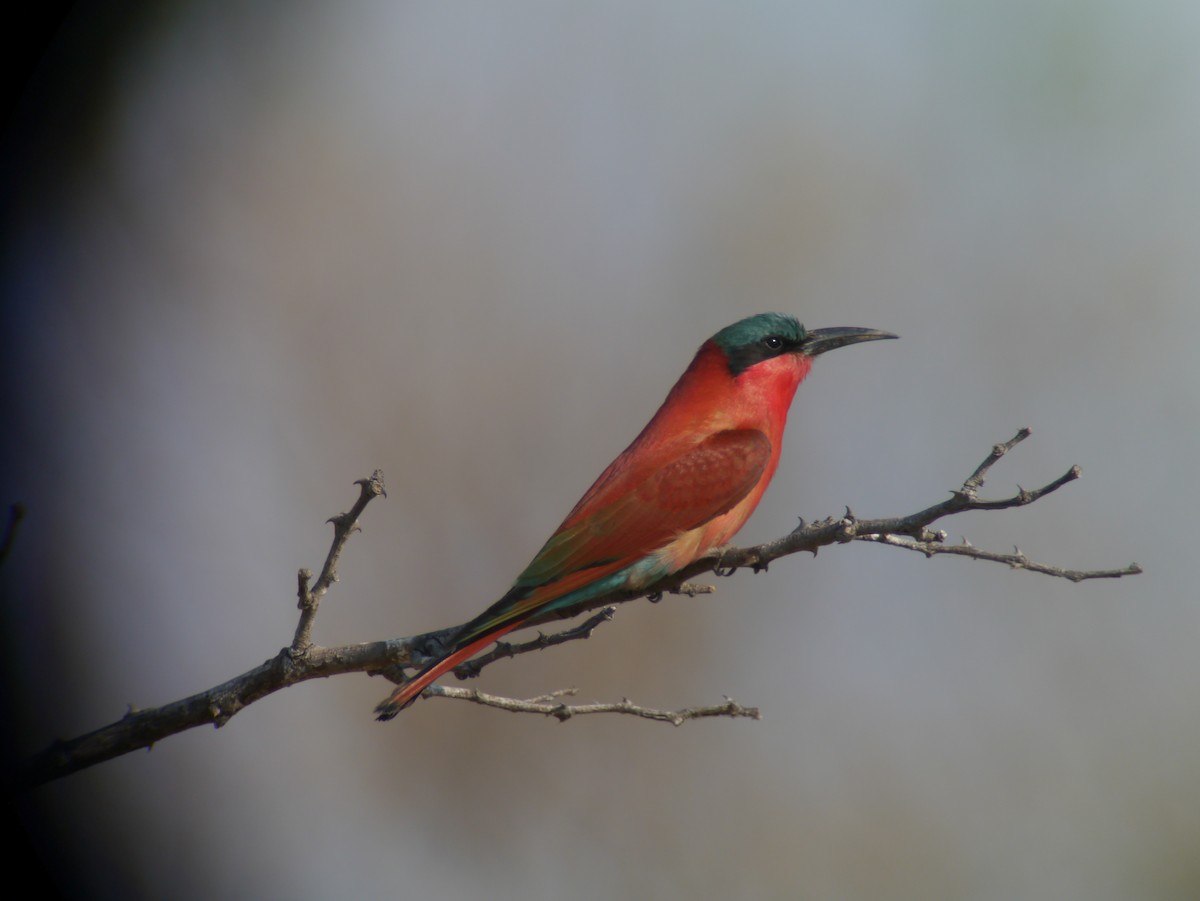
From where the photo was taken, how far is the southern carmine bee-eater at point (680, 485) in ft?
5.49

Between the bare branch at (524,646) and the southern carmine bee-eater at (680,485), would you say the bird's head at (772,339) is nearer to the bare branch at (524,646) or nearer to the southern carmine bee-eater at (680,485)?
the southern carmine bee-eater at (680,485)

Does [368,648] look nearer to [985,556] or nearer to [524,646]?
[524,646]

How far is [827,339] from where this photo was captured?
7.73ft

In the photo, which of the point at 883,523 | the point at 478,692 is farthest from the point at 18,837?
the point at 883,523

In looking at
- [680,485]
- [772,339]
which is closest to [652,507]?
[680,485]

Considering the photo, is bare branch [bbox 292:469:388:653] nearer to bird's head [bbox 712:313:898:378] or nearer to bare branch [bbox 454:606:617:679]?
bare branch [bbox 454:606:617:679]

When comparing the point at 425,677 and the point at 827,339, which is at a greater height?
the point at 827,339

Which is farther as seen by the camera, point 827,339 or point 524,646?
point 827,339

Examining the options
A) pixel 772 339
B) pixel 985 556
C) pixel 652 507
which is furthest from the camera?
pixel 772 339

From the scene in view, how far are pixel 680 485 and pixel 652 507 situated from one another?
84 millimetres

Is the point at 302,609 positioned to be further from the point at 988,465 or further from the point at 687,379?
the point at 687,379

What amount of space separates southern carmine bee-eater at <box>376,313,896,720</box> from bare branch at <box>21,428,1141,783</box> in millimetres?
76

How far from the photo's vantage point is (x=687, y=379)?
2.33 meters

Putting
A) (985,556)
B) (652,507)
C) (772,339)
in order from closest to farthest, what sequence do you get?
(985,556), (652,507), (772,339)
